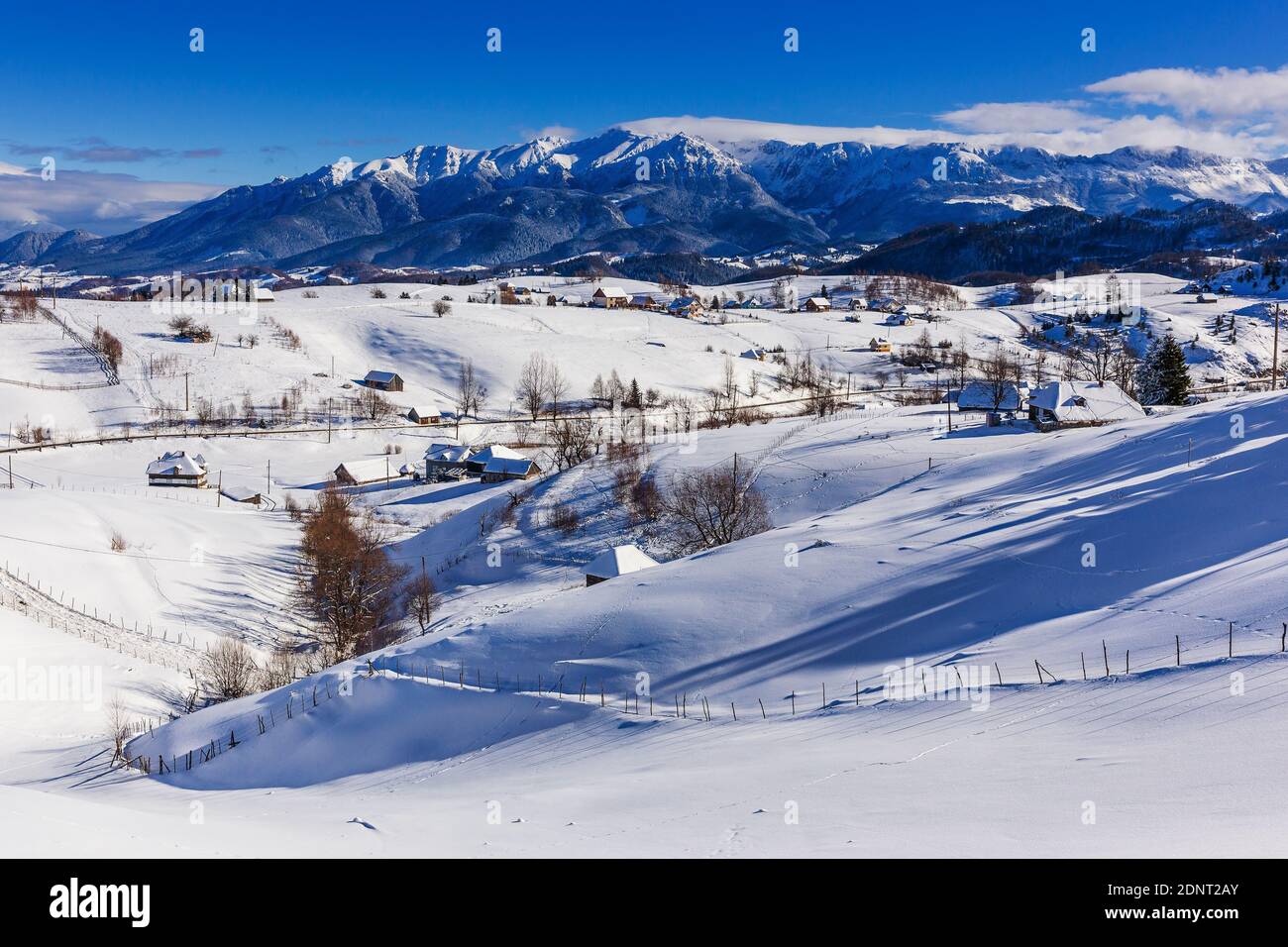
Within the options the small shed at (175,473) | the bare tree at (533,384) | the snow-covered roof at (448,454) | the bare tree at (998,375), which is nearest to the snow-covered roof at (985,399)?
the bare tree at (998,375)

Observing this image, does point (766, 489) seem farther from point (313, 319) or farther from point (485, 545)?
point (313, 319)

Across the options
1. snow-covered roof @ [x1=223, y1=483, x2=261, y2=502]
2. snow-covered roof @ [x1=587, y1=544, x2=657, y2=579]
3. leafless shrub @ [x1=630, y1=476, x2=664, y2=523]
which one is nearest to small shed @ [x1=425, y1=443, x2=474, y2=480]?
snow-covered roof @ [x1=223, y1=483, x2=261, y2=502]

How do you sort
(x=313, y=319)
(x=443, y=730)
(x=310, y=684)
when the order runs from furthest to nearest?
(x=313, y=319), (x=310, y=684), (x=443, y=730)

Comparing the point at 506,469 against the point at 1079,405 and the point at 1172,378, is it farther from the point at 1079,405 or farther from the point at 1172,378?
the point at 1172,378

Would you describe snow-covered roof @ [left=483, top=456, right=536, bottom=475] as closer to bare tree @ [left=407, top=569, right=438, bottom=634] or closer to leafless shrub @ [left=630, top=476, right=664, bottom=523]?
leafless shrub @ [left=630, top=476, right=664, bottom=523]

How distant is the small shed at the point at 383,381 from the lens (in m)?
92.4

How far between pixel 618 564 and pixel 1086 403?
32730 millimetres

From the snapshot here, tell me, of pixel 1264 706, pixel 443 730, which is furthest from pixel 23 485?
pixel 1264 706

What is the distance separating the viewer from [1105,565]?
23.3 metres

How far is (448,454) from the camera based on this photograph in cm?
6688

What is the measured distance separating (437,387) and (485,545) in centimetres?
5274

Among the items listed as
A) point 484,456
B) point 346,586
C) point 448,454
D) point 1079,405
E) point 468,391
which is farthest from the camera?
point 468,391

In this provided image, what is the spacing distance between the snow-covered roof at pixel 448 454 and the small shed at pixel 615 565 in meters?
32.1

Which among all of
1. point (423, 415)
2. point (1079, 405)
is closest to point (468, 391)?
point (423, 415)
